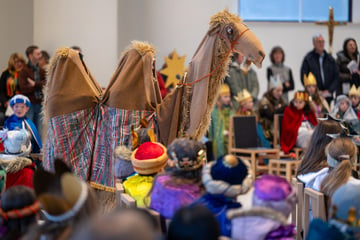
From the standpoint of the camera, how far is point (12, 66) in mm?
7879

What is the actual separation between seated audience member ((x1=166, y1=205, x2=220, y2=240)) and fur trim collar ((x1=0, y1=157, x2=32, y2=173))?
2082 millimetres

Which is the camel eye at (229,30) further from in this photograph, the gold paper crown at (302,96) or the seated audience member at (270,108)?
the seated audience member at (270,108)

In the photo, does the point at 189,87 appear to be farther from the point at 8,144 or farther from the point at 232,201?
the point at 232,201

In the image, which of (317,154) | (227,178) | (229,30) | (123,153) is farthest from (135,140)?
(227,178)

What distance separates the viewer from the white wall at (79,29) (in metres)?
8.84

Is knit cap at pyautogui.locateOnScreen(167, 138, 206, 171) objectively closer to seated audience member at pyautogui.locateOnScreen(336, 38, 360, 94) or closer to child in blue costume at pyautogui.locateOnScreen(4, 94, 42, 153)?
child in blue costume at pyautogui.locateOnScreen(4, 94, 42, 153)

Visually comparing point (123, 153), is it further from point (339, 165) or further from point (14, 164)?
point (339, 165)

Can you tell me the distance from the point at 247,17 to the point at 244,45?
7.24 metres

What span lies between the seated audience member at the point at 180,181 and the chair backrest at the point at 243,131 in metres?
4.65

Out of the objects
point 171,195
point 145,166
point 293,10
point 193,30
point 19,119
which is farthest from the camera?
point 293,10

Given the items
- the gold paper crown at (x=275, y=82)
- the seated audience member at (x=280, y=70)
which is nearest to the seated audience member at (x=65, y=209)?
the gold paper crown at (x=275, y=82)

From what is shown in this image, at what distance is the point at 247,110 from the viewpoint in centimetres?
801

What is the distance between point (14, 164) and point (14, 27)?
5.65 m

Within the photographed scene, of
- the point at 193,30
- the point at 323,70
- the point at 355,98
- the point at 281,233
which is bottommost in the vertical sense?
the point at 281,233
